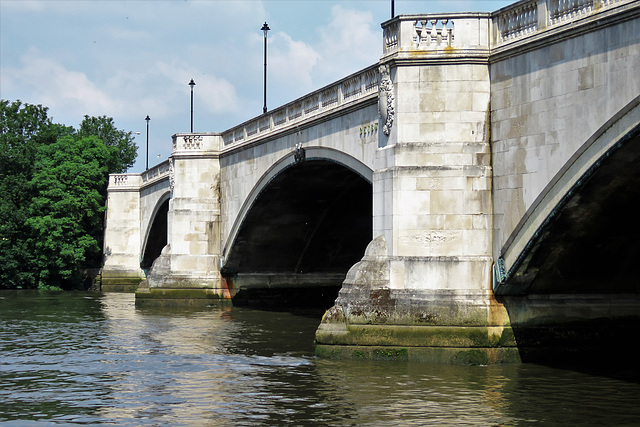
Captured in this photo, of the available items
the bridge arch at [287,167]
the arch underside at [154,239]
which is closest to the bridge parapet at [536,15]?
the bridge arch at [287,167]

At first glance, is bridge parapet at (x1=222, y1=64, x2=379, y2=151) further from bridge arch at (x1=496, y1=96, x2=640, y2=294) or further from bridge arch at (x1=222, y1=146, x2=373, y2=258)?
bridge arch at (x1=496, y1=96, x2=640, y2=294)

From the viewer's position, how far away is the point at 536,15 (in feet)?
60.3

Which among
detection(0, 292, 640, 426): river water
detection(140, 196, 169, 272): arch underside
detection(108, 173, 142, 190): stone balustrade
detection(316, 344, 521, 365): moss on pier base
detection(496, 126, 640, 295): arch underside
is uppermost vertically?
detection(108, 173, 142, 190): stone balustrade

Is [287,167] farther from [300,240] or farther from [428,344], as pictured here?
[428,344]

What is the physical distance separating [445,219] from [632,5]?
614 centimetres

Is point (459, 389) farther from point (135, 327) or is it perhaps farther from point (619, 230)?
point (135, 327)

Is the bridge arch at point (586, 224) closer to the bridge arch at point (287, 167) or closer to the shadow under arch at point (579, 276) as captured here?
the shadow under arch at point (579, 276)

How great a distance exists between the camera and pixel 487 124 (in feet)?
65.4

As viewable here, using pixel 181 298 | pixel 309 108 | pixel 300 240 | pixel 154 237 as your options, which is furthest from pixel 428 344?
pixel 154 237

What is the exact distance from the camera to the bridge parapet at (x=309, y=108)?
24.5 metres

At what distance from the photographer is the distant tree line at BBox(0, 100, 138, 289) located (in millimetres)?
59844

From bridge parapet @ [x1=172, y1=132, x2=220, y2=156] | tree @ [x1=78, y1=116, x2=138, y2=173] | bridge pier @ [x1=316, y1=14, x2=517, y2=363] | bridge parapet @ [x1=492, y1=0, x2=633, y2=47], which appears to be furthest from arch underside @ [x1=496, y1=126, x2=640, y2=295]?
tree @ [x1=78, y1=116, x2=138, y2=173]

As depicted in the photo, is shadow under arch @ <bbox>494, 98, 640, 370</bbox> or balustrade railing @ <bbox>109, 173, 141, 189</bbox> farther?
balustrade railing @ <bbox>109, 173, 141, 189</bbox>

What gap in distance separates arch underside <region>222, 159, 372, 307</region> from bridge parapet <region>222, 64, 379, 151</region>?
87.4 inches
